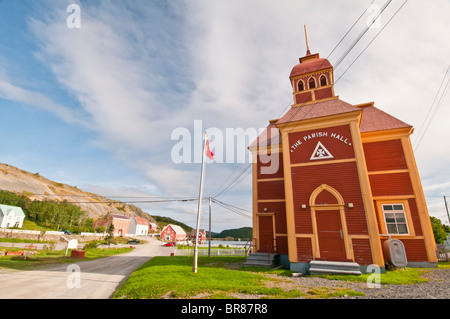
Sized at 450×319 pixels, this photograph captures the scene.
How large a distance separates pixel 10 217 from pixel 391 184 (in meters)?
88.6

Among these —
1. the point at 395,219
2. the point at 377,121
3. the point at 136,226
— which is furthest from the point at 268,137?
the point at 136,226

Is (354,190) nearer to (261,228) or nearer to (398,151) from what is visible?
(398,151)

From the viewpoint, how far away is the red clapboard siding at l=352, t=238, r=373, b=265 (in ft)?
35.0

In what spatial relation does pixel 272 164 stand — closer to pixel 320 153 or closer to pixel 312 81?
pixel 320 153

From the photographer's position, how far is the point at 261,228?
51.5 feet

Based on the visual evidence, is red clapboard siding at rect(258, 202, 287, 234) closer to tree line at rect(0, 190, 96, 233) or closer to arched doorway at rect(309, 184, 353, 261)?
arched doorway at rect(309, 184, 353, 261)

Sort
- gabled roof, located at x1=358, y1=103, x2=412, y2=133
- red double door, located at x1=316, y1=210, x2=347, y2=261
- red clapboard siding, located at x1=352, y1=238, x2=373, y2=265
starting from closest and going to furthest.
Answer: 1. red clapboard siding, located at x1=352, y1=238, x2=373, y2=265
2. red double door, located at x1=316, y1=210, x2=347, y2=261
3. gabled roof, located at x1=358, y1=103, x2=412, y2=133

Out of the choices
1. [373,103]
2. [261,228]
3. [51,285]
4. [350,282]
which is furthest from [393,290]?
[373,103]

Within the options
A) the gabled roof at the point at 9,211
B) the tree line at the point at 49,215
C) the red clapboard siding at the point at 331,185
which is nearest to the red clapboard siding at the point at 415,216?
the red clapboard siding at the point at 331,185

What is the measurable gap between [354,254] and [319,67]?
13740mm

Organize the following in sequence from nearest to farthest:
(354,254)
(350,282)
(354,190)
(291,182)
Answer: (350,282), (354,254), (354,190), (291,182)

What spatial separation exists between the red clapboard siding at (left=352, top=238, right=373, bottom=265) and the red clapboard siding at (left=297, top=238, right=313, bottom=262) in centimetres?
225

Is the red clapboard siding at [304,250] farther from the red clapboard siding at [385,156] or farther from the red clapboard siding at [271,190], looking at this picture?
the red clapboard siding at [385,156]

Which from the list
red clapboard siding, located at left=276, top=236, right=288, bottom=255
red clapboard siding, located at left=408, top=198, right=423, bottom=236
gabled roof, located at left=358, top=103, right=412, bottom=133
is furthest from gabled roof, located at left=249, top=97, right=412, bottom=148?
red clapboard siding, located at left=276, top=236, right=288, bottom=255
